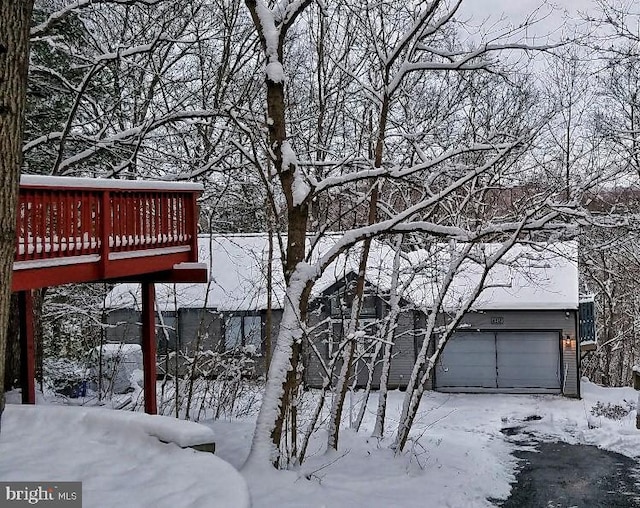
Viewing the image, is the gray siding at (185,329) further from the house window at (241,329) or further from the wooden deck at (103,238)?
the wooden deck at (103,238)

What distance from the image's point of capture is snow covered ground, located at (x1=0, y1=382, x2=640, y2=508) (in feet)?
14.4

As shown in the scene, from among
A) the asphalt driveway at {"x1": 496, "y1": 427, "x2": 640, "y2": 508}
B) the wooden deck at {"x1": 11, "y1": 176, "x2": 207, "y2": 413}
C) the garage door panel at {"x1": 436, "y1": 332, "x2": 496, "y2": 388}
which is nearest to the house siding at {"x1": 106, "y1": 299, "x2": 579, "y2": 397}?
the garage door panel at {"x1": 436, "y1": 332, "x2": 496, "y2": 388}

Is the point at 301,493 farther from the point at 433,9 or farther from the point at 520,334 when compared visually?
the point at 520,334

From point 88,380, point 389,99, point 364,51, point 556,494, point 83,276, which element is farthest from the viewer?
point 88,380

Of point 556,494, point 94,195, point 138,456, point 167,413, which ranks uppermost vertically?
point 94,195

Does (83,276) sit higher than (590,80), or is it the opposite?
(590,80)

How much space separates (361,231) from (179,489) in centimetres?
391

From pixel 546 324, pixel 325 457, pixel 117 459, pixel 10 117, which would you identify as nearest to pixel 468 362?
pixel 546 324

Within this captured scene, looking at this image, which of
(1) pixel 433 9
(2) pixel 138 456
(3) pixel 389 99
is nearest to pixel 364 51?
(3) pixel 389 99

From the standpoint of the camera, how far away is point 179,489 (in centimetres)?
419

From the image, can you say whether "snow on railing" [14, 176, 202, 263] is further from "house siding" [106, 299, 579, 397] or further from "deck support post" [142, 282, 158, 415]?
"house siding" [106, 299, 579, 397]

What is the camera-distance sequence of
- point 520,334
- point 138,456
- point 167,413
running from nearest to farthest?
point 138,456
point 167,413
point 520,334

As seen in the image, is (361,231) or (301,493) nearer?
(301,493)

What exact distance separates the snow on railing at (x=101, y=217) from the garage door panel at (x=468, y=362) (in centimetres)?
1088
